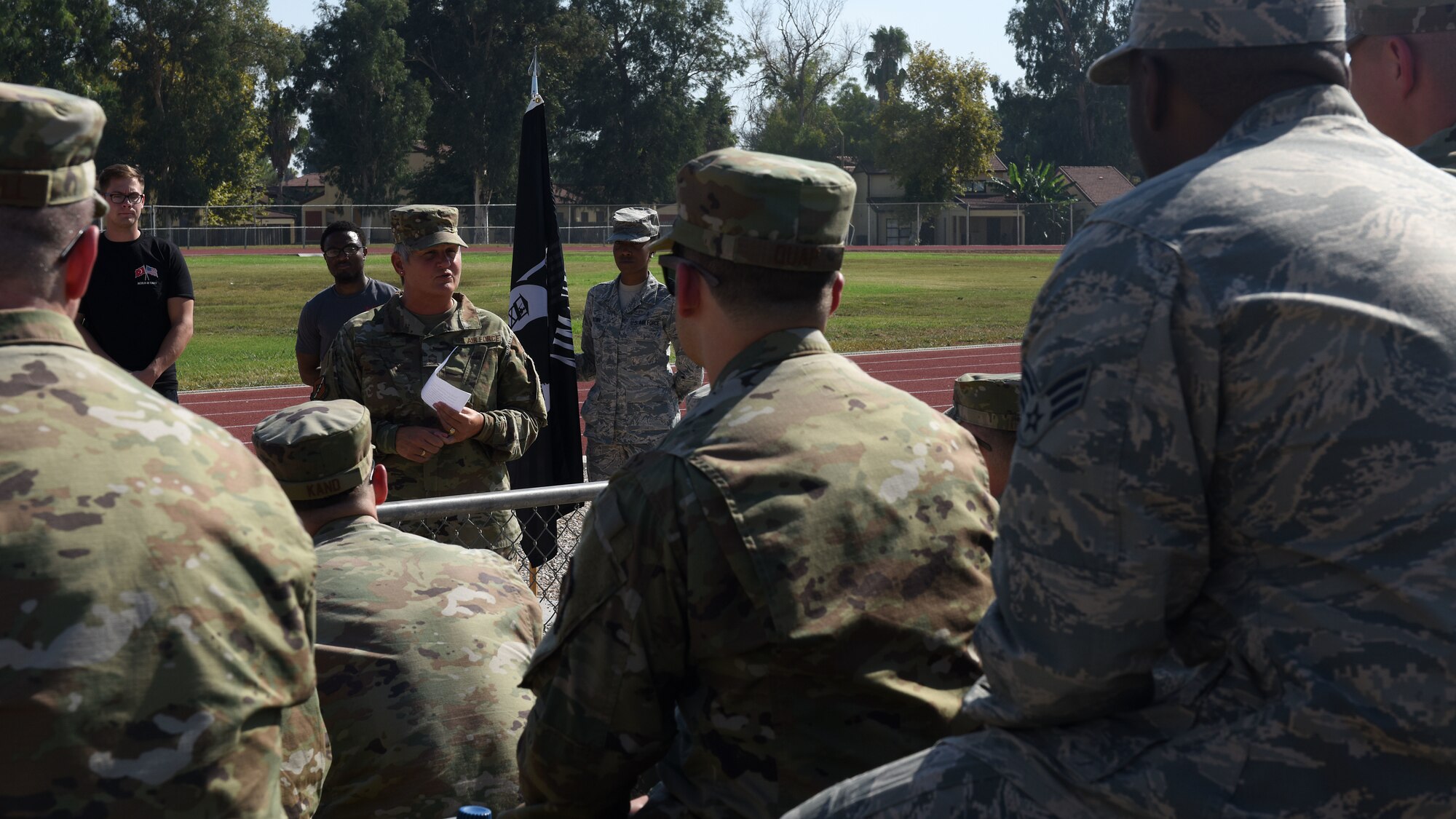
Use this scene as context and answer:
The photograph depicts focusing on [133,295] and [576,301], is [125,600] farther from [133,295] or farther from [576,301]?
[576,301]

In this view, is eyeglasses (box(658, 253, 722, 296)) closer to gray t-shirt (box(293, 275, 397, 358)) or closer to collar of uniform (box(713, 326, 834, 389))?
collar of uniform (box(713, 326, 834, 389))

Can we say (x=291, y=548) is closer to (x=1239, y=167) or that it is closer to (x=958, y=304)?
(x=1239, y=167)

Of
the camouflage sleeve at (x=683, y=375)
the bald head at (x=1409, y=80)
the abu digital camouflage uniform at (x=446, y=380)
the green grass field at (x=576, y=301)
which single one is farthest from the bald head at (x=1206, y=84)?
the green grass field at (x=576, y=301)

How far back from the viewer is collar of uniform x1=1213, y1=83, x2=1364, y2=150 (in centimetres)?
172

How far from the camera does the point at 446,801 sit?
2.83m

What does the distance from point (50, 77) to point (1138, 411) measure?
181 feet

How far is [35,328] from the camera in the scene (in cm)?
178

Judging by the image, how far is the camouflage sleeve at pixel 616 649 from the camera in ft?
6.79

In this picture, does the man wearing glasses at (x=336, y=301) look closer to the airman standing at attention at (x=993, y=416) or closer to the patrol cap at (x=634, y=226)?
the patrol cap at (x=634, y=226)

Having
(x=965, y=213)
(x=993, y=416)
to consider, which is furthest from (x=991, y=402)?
(x=965, y=213)

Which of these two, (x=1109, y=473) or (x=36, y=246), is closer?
(x=1109, y=473)

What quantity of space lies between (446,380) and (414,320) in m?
0.31

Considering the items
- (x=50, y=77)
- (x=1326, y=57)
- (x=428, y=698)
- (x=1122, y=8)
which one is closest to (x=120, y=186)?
(x=428, y=698)

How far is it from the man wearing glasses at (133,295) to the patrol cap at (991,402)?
203 inches
